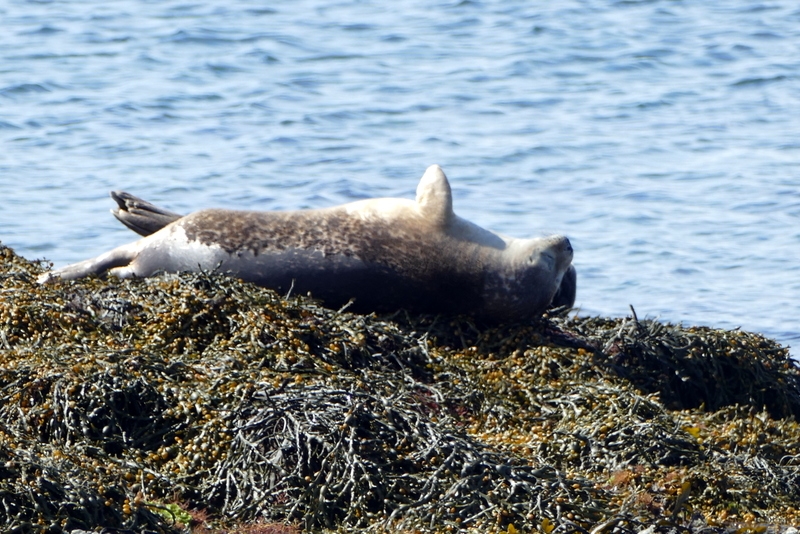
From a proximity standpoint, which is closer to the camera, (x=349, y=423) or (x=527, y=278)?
(x=349, y=423)

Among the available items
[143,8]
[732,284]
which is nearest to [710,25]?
[143,8]

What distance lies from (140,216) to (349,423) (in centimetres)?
268

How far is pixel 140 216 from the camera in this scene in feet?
22.0

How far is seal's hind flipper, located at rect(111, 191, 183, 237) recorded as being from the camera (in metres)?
6.69

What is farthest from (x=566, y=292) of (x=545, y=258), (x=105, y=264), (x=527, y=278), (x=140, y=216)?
(x=105, y=264)

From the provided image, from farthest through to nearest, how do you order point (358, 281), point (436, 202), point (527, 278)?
point (436, 202) → point (527, 278) → point (358, 281)

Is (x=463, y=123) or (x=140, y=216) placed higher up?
(x=140, y=216)

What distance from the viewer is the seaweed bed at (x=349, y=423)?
13.6 feet

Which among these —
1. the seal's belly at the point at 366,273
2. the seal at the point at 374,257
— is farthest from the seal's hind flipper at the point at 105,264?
the seal's belly at the point at 366,273

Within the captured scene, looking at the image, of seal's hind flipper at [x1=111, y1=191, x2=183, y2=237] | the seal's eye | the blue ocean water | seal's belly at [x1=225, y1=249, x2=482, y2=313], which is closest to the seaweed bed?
seal's belly at [x1=225, y1=249, x2=482, y2=313]

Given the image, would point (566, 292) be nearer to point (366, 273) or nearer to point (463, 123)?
point (366, 273)

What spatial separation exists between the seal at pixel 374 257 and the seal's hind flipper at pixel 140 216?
288 mm

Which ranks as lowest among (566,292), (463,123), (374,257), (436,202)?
(463,123)

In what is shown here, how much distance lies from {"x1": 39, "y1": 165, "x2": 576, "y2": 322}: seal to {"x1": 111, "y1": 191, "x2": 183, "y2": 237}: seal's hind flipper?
0.29 metres
